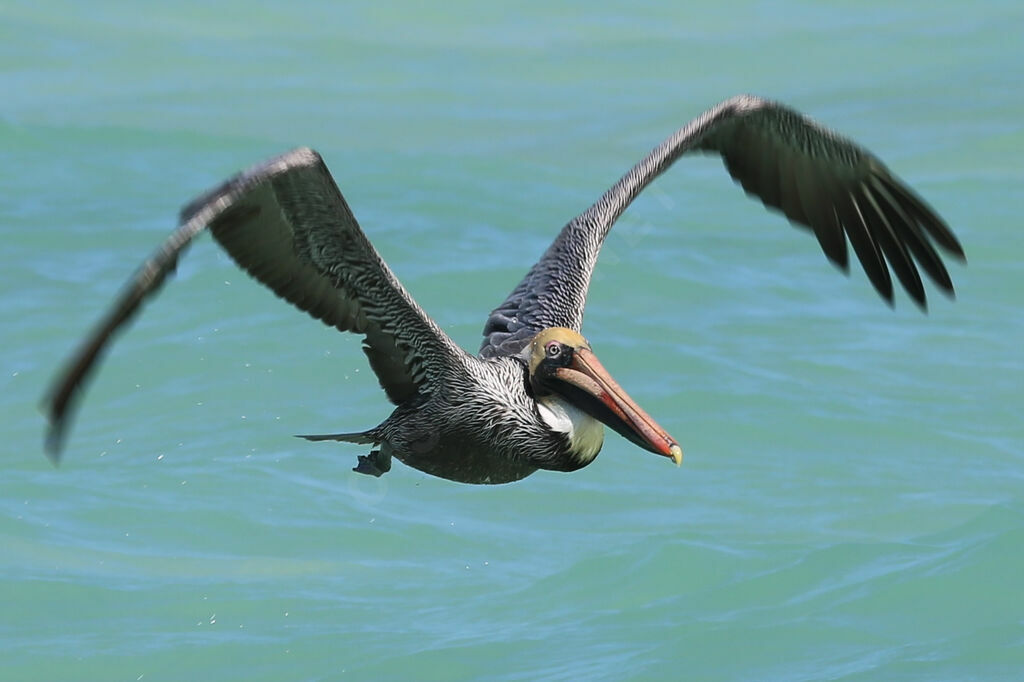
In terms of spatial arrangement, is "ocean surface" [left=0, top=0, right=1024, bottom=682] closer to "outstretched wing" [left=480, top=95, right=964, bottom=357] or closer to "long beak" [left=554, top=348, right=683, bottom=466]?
"outstretched wing" [left=480, top=95, right=964, bottom=357]

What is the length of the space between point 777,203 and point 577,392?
83.4 inches

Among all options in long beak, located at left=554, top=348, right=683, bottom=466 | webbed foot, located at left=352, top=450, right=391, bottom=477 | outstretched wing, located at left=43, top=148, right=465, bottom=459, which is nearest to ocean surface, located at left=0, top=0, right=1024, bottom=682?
webbed foot, located at left=352, top=450, right=391, bottom=477

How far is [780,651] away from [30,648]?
4.82m

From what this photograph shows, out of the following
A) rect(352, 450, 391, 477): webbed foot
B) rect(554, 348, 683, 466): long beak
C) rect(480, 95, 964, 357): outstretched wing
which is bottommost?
rect(352, 450, 391, 477): webbed foot

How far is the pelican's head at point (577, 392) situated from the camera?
31.5ft

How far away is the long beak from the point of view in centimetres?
945

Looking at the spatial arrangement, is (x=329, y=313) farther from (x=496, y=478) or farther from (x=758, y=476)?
(x=758, y=476)

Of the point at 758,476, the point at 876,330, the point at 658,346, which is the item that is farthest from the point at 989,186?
the point at 758,476

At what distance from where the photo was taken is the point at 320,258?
947 cm

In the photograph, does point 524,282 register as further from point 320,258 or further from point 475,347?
point 475,347

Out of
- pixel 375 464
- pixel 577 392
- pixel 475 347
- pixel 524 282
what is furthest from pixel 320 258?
pixel 475 347

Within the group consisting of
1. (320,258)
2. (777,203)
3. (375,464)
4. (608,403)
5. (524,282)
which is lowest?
(375,464)

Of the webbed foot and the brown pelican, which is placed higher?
the brown pelican

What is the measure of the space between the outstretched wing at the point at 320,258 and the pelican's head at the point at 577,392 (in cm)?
48
